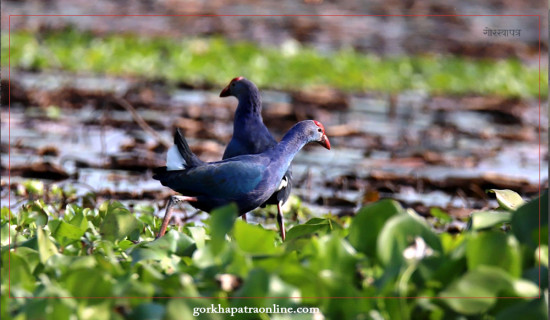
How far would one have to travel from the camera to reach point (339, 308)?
3.12 m

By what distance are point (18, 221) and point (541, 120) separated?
741cm

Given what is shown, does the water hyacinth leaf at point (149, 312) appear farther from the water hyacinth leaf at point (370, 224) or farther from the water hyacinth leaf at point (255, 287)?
the water hyacinth leaf at point (370, 224)

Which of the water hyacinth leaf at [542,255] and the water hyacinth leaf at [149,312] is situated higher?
the water hyacinth leaf at [542,255]

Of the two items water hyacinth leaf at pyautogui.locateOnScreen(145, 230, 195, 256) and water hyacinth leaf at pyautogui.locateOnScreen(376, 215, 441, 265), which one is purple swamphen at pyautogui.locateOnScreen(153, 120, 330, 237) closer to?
water hyacinth leaf at pyautogui.locateOnScreen(145, 230, 195, 256)

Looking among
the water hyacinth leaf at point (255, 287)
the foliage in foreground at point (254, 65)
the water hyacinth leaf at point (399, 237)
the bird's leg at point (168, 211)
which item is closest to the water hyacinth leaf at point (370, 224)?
the water hyacinth leaf at point (399, 237)

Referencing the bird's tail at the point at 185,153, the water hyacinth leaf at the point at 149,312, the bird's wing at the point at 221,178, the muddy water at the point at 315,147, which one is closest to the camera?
the water hyacinth leaf at the point at 149,312

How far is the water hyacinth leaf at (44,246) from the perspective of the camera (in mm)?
3516

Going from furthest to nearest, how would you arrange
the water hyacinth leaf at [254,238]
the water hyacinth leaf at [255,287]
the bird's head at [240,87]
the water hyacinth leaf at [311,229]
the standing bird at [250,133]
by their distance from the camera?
the bird's head at [240,87] < the standing bird at [250,133] < the water hyacinth leaf at [311,229] < the water hyacinth leaf at [254,238] < the water hyacinth leaf at [255,287]

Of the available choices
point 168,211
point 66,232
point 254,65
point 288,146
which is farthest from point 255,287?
point 254,65

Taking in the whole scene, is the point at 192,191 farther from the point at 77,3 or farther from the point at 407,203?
the point at 77,3

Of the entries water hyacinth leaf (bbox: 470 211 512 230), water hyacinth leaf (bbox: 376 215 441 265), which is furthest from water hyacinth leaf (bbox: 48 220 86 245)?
water hyacinth leaf (bbox: 470 211 512 230)

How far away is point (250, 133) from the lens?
207 inches

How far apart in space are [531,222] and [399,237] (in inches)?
19.9

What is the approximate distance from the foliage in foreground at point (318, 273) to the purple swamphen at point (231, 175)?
756 millimetres
